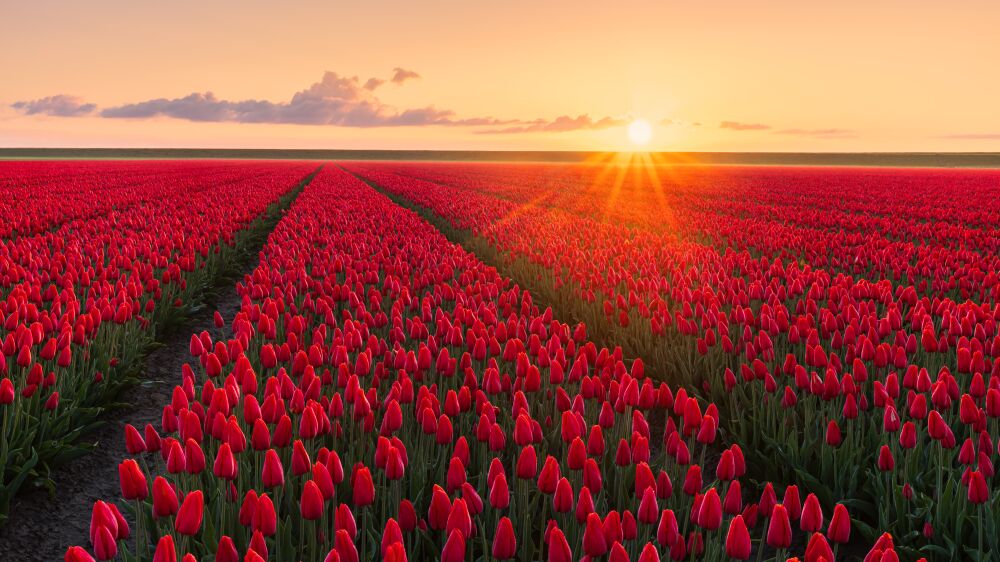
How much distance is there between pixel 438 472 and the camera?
360 cm

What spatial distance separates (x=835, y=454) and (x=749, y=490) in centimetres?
74

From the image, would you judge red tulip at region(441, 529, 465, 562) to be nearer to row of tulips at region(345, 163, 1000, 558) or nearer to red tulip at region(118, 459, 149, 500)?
red tulip at region(118, 459, 149, 500)

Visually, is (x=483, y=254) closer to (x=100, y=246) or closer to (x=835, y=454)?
(x=100, y=246)

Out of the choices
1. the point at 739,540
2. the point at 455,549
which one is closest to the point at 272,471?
the point at 455,549

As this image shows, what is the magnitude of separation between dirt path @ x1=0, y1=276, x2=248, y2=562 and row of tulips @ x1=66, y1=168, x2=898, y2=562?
0.26 metres

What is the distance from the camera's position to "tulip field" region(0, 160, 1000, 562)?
2666 mm

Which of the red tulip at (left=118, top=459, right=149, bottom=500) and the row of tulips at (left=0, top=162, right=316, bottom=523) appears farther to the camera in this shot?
the row of tulips at (left=0, top=162, right=316, bottom=523)

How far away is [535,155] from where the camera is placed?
156750 mm

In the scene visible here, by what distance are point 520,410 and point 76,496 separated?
3011mm

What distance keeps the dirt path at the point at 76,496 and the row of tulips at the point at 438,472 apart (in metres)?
0.26

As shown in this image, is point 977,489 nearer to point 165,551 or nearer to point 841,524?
point 841,524

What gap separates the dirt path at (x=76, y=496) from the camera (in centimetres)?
397

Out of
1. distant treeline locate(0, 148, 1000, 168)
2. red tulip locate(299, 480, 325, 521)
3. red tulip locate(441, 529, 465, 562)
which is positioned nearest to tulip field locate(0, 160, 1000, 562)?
red tulip locate(441, 529, 465, 562)

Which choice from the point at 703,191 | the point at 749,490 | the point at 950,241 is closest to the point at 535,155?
the point at 703,191
